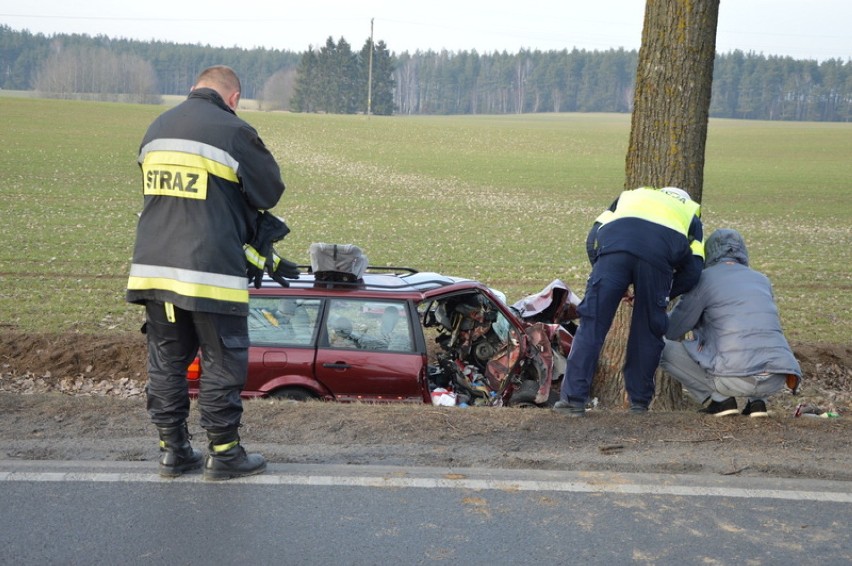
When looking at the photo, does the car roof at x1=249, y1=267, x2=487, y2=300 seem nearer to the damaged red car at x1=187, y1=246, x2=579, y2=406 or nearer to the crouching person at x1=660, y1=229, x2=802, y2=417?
the damaged red car at x1=187, y1=246, x2=579, y2=406

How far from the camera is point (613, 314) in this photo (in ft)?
20.4

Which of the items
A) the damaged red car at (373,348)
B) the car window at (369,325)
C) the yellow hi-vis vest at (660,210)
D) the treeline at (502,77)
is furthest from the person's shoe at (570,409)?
the treeline at (502,77)

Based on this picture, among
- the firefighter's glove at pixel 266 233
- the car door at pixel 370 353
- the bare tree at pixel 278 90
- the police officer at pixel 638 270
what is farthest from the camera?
the bare tree at pixel 278 90

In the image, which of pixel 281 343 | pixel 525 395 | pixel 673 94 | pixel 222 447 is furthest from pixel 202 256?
pixel 525 395

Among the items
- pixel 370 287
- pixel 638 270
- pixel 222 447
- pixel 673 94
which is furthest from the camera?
pixel 370 287

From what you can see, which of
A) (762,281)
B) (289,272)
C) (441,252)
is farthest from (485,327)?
(441,252)

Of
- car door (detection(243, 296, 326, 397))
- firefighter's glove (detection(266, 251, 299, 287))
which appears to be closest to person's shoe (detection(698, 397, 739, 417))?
firefighter's glove (detection(266, 251, 299, 287))

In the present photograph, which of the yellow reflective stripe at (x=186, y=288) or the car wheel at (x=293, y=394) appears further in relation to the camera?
the car wheel at (x=293, y=394)

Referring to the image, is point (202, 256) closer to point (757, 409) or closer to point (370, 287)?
point (370, 287)

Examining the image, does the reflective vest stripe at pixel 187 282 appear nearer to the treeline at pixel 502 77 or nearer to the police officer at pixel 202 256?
the police officer at pixel 202 256

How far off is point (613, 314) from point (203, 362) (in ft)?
9.46

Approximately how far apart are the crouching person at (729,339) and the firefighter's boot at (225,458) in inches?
128

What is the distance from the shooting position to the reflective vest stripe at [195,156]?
4430 mm

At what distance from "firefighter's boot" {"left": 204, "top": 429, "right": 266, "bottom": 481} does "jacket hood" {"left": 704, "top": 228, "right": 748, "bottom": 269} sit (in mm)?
3664
